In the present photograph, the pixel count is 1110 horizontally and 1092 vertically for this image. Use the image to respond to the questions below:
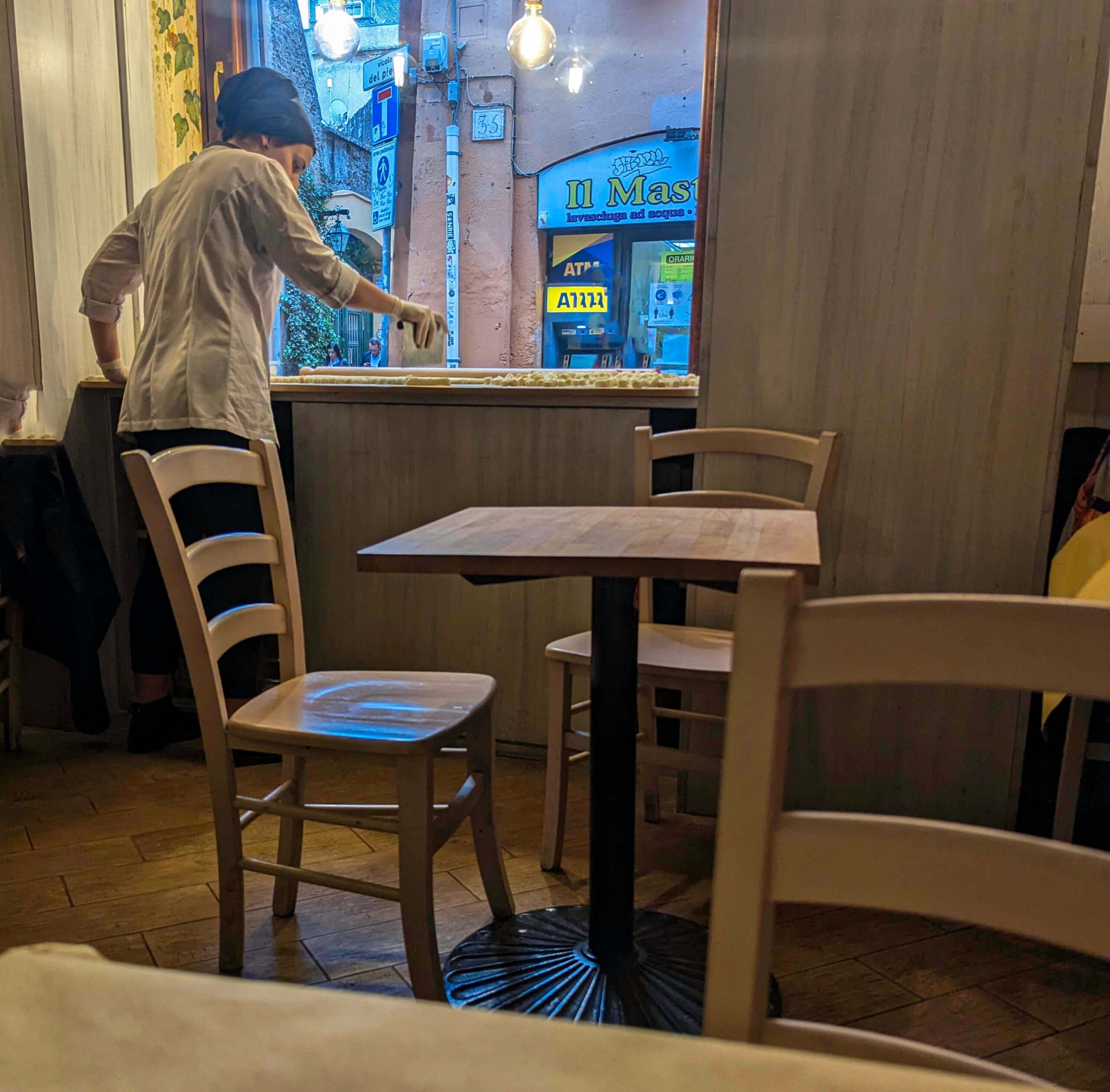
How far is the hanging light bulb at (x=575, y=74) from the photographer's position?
451cm

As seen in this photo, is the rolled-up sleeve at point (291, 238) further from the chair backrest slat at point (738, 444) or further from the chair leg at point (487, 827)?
the chair leg at point (487, 827)

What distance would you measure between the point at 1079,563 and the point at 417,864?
137cm

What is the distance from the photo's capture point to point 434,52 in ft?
14.7

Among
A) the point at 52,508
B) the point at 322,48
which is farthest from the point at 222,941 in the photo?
the point at 322,48

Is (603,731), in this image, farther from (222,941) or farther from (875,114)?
(875,114)

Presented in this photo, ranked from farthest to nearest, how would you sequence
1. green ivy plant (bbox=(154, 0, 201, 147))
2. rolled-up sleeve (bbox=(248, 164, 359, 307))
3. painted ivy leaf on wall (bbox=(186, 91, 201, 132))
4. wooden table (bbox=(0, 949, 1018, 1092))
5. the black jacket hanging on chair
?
painted ivy leaf on wall (bbox=(186, 91, 201, 132))
green ivy plant (bbox=(154, 0, 201, 147))
the black jacket hanging on chair
rolled-up sleeve (bbox=(248, 164, 359, 307))
wooden table (bbox=(0, 949, 1018, 1092))

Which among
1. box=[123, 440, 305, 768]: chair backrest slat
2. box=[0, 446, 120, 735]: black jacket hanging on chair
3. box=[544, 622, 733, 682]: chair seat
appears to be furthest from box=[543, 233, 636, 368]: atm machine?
box=[123, 440, 305, 768]: chair backrest slat

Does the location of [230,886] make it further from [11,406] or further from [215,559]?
[11,406]

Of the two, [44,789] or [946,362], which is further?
[44,789]

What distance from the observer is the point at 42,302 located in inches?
105

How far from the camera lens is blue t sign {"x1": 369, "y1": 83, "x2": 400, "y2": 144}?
14.8 ft

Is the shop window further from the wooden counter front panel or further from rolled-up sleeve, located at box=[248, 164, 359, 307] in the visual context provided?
rolled-up sleeve, located at box=[248, 164, 359, 307]

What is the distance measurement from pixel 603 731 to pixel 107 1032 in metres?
1.18

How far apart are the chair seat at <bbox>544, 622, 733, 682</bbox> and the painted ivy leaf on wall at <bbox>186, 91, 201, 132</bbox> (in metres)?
2.63
